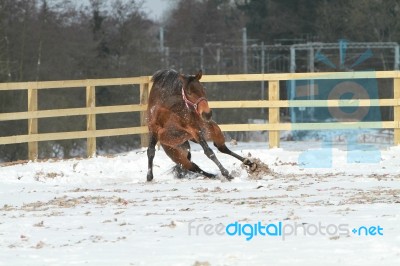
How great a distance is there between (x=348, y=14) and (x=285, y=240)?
33.8 metres

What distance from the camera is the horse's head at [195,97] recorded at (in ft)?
38.0

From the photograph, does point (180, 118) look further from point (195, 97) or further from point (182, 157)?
point (182, 157)

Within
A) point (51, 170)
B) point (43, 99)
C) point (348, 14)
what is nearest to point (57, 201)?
point (51, 170)

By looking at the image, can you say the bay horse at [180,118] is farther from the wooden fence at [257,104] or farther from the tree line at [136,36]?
the tree line at [136,36]

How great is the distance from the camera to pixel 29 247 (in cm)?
730

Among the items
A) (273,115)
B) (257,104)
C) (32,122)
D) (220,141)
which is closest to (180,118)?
(220,141)

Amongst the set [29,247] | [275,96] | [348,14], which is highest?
[348,14]

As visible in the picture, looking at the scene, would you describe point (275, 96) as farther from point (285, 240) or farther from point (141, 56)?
point (141, 56)

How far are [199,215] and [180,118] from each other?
10.6ft

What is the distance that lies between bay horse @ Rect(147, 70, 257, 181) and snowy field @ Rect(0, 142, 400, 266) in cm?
32

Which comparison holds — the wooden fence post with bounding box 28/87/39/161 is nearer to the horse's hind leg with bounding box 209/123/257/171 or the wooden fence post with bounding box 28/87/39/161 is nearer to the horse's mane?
the horse's mane

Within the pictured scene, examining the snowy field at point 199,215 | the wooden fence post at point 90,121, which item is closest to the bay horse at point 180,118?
the snowy field at point 199,215

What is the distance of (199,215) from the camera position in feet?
28.4

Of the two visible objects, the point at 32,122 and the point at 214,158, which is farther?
the point at 32,122
